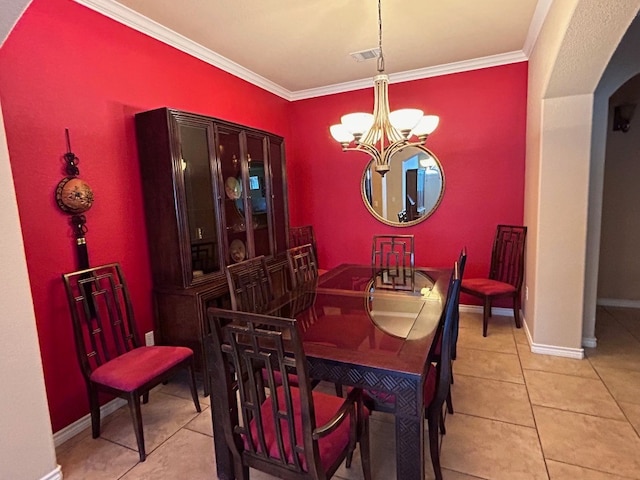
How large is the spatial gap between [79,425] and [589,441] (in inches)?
117

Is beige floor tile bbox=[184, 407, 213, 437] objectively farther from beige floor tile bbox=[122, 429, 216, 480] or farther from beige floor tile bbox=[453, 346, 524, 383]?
beige floor tile bbox=[453, 346, 524, 383]

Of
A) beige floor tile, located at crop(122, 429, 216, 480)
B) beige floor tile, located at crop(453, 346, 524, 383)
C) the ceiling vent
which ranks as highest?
the ceiling vent

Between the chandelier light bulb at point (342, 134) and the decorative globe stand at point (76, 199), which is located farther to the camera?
the chandelier light bulb at point (342, 134)

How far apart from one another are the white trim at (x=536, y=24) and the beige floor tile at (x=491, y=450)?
108 inches

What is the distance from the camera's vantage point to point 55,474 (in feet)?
5.78

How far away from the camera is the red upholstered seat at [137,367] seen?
1.95 metres

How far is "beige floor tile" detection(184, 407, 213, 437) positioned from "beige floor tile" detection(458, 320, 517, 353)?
218 cm

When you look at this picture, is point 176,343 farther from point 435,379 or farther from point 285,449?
point 435,379

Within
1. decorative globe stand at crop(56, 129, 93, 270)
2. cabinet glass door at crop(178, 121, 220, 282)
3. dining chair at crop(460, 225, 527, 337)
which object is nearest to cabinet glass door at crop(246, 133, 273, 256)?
cabinet glass door at crop(178, 121, 220, 282)

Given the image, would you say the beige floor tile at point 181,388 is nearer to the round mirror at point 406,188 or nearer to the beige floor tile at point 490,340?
the beige floor tile at point 490,340

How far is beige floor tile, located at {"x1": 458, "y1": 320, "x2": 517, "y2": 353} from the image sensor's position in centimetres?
311

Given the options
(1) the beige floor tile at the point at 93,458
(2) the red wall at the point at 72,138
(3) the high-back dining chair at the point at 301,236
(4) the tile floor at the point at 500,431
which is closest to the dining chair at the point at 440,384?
(4) the tile floor at the point at 500,431

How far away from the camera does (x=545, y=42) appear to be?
2.61m

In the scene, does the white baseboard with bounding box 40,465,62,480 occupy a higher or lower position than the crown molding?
lower
